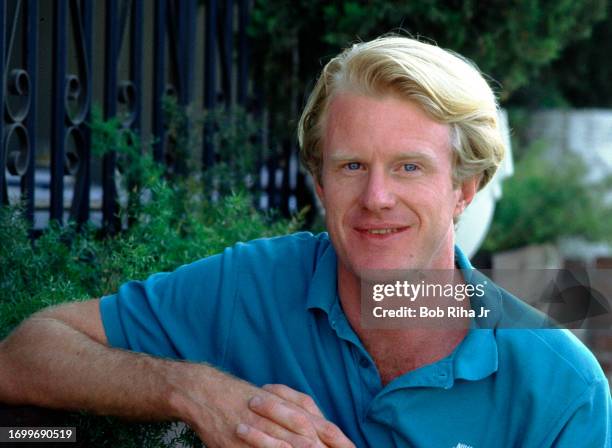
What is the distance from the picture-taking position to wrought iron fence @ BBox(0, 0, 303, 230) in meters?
3.44

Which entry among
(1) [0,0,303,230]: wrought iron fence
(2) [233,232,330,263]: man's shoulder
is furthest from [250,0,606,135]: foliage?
(2) [233,232,330,263]: man's shoulder

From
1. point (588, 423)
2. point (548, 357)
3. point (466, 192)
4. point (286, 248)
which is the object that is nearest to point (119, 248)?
point (286, 248)

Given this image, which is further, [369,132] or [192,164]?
[192,164]

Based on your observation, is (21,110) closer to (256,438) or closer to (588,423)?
(256,438)

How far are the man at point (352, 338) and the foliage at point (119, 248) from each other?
17cm

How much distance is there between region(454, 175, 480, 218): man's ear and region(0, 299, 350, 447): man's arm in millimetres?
633

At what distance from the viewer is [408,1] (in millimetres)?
5039

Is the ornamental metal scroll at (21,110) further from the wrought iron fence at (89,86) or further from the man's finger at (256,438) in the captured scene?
the man's finger at (256,438)

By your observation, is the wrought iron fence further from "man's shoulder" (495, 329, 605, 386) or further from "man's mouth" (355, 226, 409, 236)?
"man's shoulder" (495, 329, 605, 386)

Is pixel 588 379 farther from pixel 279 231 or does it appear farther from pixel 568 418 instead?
pixel 279 231

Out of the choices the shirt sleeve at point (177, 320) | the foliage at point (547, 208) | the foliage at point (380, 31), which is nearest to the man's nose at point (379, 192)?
the shirt sleeve at point (177, 320)

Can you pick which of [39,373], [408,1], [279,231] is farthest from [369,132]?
[408,1]

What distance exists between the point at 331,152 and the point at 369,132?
0.42ft

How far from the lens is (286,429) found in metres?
2.14
